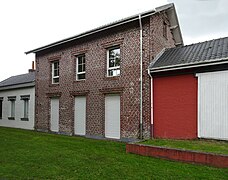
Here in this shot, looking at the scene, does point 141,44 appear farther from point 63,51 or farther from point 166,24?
point 63,51

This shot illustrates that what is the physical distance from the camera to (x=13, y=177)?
17.8ft

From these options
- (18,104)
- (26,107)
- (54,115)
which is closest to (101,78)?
(54,115)

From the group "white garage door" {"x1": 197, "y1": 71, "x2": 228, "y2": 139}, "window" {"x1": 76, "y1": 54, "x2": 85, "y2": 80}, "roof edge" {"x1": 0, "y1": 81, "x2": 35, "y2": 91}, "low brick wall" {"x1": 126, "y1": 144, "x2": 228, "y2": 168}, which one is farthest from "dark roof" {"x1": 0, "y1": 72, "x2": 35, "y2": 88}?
"white garage door" {"x1": 197, "y1": 71, "x2": 228, "y2": 139}

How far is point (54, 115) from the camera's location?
15617mm

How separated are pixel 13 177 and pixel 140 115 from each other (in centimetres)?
660

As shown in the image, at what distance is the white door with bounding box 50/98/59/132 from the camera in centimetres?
1536

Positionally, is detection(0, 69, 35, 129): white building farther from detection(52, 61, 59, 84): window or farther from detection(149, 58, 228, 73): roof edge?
detection(149, 58, 228, 73): roof edge

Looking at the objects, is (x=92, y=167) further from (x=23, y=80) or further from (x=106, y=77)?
(x=23, y=80)

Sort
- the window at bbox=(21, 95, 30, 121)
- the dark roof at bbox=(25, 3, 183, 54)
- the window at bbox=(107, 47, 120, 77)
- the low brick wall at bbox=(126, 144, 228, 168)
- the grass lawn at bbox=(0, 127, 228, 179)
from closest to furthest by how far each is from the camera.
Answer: the grass lawn at bbox=(0, 127, 228, 179) < the low brick wall at bbox=(126, 144, 228, 168) < the dark roof at bbox=(25, 3, 183, 54) < the window at bbox=(107, 47, 120, 77) < the window at bbox=(21, 95, 30, 121)

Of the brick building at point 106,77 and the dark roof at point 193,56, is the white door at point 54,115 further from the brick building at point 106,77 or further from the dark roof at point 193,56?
the dark roof at point 193,56

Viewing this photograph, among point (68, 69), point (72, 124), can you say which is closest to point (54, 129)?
point (72, 124)

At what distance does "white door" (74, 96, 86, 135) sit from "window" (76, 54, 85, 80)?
131 centimetres

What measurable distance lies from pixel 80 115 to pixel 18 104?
835 centimetres

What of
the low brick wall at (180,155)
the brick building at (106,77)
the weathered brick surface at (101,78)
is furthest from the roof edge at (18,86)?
the low brick wall at (180,155)
